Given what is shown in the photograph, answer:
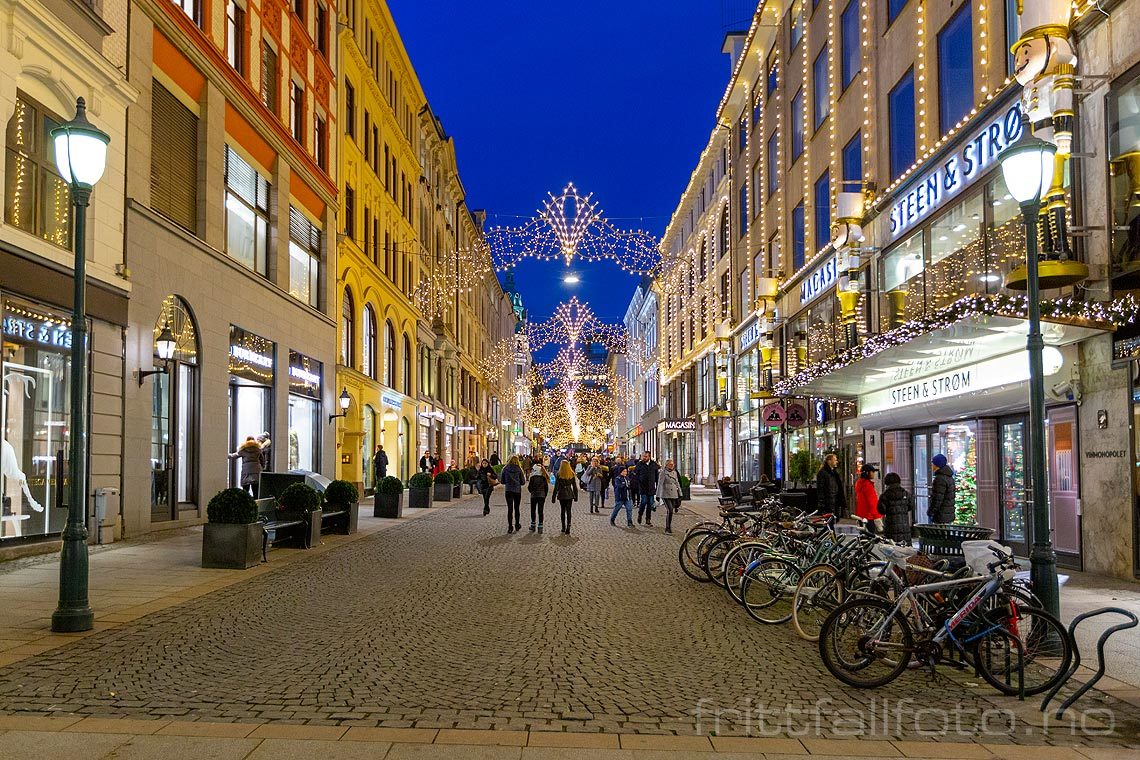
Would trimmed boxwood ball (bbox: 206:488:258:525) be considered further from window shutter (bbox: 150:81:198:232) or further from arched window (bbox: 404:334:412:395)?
arched window (bbox: 404:334:412:395)

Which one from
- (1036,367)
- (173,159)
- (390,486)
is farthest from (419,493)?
(1036,367)

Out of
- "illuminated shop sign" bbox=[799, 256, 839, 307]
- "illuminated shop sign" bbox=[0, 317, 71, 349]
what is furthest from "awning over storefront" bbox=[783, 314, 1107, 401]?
"illuminated shop sign" bbox=[0, 317, 71, 349]

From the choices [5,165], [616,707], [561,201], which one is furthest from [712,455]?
[616,707]

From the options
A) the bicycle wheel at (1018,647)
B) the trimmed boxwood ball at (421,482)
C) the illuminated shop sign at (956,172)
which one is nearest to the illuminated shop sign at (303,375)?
the trimmed boxwood ball at (421,482)

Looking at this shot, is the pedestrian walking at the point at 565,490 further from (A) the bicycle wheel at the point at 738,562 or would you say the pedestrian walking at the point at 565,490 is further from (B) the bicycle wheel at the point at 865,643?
(B) the bicycle wheel at the point at 865,643

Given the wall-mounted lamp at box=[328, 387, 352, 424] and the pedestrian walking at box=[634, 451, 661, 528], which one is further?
the wall-mounted lamp at box=[328, 387, 352, 424]

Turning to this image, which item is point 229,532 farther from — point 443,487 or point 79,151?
point 443,487

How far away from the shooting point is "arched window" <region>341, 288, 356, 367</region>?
33.0 meters

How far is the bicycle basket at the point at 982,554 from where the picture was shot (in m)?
7.55

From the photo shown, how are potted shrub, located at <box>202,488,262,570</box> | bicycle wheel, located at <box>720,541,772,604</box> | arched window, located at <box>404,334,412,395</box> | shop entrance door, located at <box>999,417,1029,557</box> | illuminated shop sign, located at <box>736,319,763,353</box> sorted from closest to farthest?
bicycle wheel, located at <box>720,541,772,604</box> < potted shrub, located at <box>202,488,262,570</box> < shop entrance door, located at <box>999,417,1029,557</box> < illuminated shop sign, located at <box>736,319,763,353</box> < arched window, located at <box>404,334,412,395</box>

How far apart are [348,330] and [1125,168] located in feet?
86.7

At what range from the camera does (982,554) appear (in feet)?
25.1

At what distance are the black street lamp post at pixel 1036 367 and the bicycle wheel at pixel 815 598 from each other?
179 centimetres

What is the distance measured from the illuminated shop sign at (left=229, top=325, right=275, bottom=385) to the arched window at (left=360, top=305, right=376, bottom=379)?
10.7m
